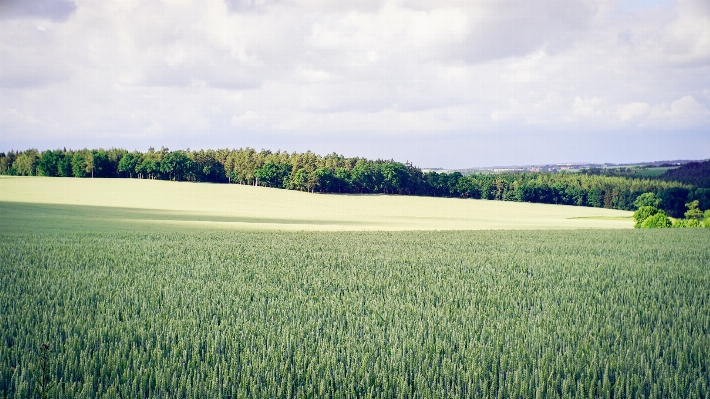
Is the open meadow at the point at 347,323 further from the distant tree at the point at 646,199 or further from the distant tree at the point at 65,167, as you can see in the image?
the distant tree at the point at 65,167

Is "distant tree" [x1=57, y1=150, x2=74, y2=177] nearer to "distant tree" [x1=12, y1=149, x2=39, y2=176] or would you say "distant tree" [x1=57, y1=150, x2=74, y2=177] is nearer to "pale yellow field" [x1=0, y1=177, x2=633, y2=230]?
"distant tree" [x1=12, y1=149, x2=39, y2=176]

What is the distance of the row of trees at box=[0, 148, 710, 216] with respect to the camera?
105m

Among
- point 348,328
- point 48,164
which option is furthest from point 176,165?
point 348,328

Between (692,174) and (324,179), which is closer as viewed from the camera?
(324,179)

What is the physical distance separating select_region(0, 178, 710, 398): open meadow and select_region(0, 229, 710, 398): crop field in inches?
1.8

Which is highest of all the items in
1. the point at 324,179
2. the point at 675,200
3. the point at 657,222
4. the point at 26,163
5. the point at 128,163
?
the point at 128,163

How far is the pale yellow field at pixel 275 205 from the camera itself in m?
60.5

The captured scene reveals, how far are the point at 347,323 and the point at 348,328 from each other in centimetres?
54

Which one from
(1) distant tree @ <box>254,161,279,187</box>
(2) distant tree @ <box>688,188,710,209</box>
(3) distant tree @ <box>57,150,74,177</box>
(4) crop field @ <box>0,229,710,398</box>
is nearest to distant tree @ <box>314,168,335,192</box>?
(1) distant tree @ <box>254,161,279,187</box>

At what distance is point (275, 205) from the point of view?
76.2 m

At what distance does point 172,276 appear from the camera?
1566 cm

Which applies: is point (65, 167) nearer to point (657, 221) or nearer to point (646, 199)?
point (657, 221)

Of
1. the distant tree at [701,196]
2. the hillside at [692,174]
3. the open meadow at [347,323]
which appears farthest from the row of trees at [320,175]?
the open meadow at [347,323]

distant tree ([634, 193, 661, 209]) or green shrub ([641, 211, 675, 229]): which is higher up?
distant tree ([634, 193, 661, 209])
